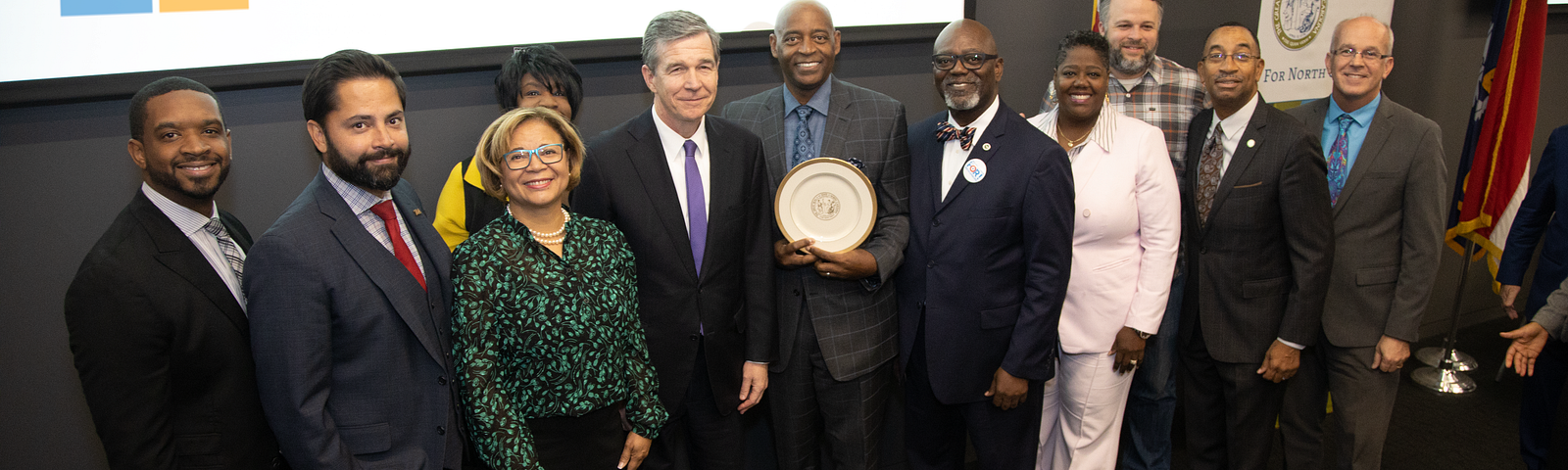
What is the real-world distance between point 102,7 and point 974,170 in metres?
2.40

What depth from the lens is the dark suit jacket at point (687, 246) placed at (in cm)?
213

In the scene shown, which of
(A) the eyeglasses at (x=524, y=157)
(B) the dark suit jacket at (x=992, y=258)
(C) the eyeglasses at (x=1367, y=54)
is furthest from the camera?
(C) the eyeglasses at (x=1367, y=54)

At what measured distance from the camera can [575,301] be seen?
1800mm

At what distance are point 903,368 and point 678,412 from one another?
2.42 feet

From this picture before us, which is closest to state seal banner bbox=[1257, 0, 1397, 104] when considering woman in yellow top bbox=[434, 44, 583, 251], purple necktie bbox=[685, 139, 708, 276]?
purple necktie bbox=[685, 139, 708, 276]

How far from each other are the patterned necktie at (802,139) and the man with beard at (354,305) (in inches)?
43.3

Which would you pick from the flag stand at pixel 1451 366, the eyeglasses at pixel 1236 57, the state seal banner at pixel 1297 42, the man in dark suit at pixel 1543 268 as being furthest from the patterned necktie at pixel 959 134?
the flag stand at pixel 1451 366

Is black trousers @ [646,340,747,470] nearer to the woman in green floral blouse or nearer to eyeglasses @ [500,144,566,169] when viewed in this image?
the woman in green floral blouse

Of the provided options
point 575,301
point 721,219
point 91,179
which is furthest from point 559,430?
point 91,179

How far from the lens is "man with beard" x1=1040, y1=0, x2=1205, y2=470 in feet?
9.44

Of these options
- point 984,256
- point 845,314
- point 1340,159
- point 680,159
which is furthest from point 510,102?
point 1340,159

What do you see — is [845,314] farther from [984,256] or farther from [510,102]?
[510,102]

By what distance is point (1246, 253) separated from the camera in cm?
255

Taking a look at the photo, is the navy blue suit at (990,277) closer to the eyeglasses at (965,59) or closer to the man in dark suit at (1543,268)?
the eyeglasses at (965,59)
